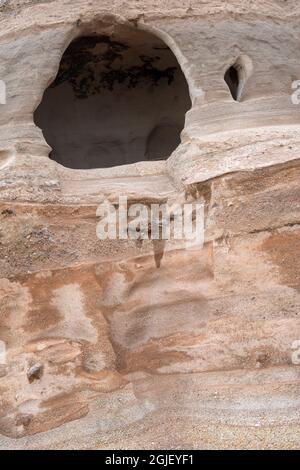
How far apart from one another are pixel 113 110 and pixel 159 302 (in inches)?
100

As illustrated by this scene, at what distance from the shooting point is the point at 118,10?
475cm

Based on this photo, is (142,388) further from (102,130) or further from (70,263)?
(102,130)

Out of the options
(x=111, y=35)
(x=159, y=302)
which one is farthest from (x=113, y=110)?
(x=159, y=302)

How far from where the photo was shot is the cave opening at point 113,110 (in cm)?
583

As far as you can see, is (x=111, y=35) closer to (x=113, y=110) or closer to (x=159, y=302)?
(x=113, y=110)

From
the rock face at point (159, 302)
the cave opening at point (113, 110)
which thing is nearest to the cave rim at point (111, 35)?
the rock face at point (159, 302)

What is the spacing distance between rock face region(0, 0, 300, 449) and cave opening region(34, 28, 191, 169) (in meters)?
1.65

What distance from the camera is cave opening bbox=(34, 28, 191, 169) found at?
5832 mm

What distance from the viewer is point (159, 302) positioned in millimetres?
4109

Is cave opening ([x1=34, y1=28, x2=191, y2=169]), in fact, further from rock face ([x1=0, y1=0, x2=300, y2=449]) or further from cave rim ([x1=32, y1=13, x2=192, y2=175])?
rock face ([x1=0, y1=0, x2=300, y2=449])

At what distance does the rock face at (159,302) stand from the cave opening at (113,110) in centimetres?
165

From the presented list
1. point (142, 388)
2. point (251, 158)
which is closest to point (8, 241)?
Answer: point (142, 388)

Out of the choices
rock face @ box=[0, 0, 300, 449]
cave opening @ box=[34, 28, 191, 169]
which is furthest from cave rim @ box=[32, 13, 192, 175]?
cave opening @ box=[34, 28, 191, 169]

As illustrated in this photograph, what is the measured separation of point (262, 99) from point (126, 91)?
196 cm
